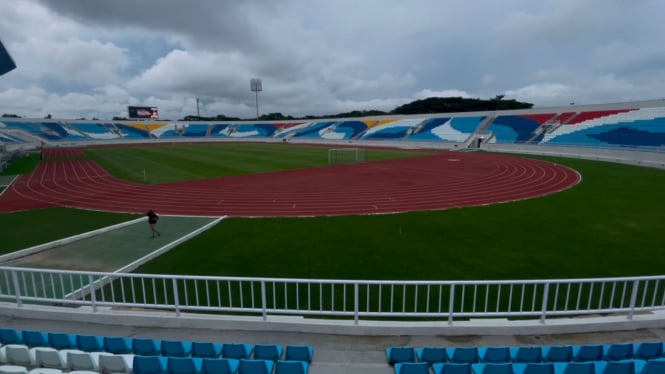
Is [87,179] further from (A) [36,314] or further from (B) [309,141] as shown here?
(B) [309,141]

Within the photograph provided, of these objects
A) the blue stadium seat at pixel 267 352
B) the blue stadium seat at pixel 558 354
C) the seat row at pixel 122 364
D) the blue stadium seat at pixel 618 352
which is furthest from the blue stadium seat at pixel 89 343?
the blue stadium seat at pixel 618 352

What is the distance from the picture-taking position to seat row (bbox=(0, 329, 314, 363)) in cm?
482

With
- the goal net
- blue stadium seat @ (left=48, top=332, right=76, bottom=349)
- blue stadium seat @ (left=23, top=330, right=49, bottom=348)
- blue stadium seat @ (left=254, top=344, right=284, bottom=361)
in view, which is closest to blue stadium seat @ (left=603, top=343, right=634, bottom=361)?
blue stadium seat @ (left=254, top=344, right=284, bottom=361)

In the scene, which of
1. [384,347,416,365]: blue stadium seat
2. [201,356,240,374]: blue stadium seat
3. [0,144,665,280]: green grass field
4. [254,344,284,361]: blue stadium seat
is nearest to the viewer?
[201,356,240,374]: blue stadium seat

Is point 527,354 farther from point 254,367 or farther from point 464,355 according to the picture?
point 254,367

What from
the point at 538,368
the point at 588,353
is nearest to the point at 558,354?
the point at 588,353

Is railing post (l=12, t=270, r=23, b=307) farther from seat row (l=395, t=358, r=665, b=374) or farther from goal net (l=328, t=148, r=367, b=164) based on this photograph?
goal net (l=328, t=148, r=367, b=164)

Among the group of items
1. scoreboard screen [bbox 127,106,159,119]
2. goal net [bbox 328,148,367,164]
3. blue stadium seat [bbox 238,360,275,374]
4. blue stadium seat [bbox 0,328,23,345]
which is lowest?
goal net [bbox 328,148,367,164]

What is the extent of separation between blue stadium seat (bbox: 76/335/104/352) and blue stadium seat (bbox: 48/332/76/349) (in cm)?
9

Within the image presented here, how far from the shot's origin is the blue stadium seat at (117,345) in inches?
195

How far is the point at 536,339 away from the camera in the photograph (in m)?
5.77

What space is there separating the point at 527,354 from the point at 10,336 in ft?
25.3

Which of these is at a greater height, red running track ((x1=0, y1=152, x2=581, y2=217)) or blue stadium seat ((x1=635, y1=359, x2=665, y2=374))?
blue stadium seat ((x1=635, y1=359, x2=665, y2=374))

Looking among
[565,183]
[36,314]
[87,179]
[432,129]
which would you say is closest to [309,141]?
[432,129]
